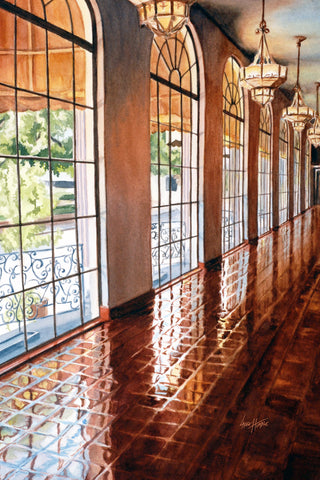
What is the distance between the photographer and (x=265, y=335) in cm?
501

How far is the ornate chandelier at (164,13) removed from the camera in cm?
320

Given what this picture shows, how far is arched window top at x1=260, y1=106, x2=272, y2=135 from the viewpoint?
46.8 feet

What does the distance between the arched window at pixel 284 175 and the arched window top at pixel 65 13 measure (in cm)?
1380

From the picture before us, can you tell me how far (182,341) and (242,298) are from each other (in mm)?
1989

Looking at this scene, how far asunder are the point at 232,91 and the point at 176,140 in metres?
3.35

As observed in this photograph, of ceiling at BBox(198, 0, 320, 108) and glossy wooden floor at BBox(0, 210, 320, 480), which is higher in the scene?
ceiling at BBox(198, 0, 320, 108)

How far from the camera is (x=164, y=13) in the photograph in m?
3.23

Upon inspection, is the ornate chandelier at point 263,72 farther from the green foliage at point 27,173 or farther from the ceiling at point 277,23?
the green foliage at point 27,173

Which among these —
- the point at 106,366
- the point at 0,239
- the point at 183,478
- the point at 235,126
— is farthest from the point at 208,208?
the point at 0,239

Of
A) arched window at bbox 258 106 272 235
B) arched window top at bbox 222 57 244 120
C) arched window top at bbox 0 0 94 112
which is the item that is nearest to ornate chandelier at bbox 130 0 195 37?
arched window top at bbox 0 0 94 112

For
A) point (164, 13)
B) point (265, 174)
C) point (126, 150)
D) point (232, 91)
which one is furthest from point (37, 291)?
point (164, 13)

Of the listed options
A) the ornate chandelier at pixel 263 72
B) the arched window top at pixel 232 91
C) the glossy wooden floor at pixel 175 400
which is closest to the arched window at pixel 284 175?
the arched window top at pixel 232 91
